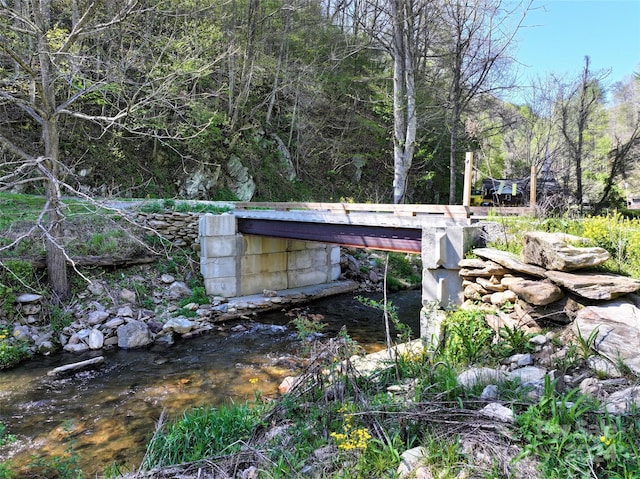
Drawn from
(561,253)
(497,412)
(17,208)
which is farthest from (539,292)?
(17,208)

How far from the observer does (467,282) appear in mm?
6707

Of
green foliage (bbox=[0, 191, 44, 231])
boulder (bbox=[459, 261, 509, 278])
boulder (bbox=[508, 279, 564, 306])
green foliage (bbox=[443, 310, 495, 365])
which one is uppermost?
green foliage (bbox=[0, 191, 44, 231])

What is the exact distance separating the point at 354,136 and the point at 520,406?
75.3 ft

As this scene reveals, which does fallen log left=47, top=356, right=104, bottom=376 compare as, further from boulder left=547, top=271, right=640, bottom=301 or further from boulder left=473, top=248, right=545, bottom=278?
boulder left=547, top=271, right=640, bottom=301

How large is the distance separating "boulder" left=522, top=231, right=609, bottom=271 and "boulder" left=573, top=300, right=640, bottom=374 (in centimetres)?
60

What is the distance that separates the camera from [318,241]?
1070cm

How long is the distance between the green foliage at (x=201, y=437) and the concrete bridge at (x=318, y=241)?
379 cm


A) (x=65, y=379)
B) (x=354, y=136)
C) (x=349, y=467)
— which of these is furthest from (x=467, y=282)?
(x=354, y=136)

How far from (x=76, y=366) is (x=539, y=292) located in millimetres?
8056

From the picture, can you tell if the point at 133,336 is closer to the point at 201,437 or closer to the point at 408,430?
the point at 201,437

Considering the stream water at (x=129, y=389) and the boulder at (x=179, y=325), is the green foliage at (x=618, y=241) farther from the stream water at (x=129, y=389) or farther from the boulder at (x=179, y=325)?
the boulder at (x=179, y=325)

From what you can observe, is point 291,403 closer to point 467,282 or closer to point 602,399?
point 602,399

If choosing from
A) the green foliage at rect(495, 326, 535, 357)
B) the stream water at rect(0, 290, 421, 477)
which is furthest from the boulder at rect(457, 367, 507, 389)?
the stream water at rect(0, 290, 421, 477)

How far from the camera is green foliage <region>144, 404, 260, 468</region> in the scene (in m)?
4.12
